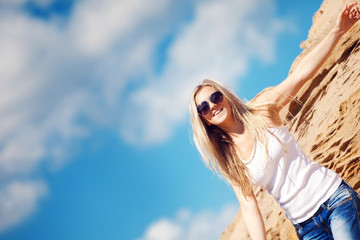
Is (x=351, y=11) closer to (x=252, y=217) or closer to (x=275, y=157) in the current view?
(x=275, y=157)

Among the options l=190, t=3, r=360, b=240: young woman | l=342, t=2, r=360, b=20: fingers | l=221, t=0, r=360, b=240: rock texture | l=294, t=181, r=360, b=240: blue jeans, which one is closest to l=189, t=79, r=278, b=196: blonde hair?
l=190, t=3, r=360, b=240: young woman

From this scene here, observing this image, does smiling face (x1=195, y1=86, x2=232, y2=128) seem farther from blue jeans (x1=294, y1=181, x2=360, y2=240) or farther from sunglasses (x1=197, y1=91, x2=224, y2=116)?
blue jeans (x1=294, y1=181, x2=360, y2=240)

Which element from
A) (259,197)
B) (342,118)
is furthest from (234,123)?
(259,197)

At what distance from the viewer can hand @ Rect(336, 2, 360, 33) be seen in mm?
3283

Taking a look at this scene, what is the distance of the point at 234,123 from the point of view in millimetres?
3484

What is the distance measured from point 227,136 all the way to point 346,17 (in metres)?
1.56

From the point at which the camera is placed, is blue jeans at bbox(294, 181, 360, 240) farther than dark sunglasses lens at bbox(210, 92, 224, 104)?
No

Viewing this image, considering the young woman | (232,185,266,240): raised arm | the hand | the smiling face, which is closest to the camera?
the young woman

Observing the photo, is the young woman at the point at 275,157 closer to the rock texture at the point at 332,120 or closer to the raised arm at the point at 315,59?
the raised arm at the point at 315,59

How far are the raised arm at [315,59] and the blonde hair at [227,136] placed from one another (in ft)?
0.67

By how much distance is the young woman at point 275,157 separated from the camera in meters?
2.79

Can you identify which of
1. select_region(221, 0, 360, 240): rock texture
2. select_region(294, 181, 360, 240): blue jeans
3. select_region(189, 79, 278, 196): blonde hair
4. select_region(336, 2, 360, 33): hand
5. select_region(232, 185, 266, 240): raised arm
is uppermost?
select_region(221, 0, 360, 240): rock texture

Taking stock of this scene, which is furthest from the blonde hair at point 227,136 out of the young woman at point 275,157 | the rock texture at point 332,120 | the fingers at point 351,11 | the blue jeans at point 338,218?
the rock texture at point 332,120

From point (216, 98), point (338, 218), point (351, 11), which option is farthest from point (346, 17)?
point (338, 218)
